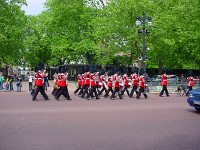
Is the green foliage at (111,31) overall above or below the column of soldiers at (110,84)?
above

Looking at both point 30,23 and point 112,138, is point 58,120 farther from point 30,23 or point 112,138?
point 30,23

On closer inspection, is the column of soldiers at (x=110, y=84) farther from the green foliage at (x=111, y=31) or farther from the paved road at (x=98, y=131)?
the green foliage at (x=111, y=31)

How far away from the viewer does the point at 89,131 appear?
8719 millimetres

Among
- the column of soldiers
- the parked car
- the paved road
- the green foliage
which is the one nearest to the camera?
the paved road

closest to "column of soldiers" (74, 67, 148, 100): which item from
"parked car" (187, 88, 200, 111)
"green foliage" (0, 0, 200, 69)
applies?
"parked car" (187, 88, 200, 111)

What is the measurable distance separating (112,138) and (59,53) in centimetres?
4200

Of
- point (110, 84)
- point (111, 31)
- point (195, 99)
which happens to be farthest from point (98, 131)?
point (111, 31)

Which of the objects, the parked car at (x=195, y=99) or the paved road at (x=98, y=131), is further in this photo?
the parked car at (x=195, y=99)

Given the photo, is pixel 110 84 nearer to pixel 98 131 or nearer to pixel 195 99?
pixel 195 99

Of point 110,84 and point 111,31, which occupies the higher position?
point 111,31

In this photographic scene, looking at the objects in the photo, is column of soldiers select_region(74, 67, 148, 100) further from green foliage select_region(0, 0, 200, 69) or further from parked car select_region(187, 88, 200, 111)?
green foliage select_region(0, 0, 200, 69)

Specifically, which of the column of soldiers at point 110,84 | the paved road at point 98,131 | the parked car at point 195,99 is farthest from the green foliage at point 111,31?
the paved road at point 98,131

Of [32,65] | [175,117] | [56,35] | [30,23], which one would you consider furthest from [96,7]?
[175,117]

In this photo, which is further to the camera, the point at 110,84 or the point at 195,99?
the point at 110,84
